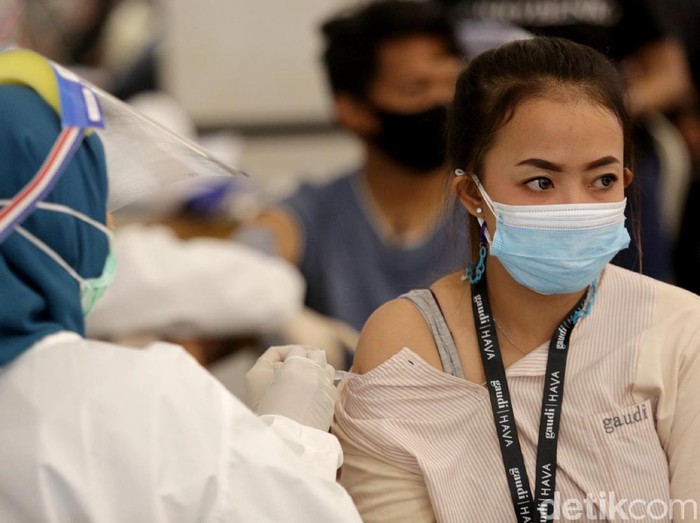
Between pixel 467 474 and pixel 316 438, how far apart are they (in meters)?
0.19

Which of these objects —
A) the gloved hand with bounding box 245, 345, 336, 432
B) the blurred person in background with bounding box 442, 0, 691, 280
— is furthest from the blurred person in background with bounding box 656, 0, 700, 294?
the gloved hand with bounding box 245, 345, 336, 432

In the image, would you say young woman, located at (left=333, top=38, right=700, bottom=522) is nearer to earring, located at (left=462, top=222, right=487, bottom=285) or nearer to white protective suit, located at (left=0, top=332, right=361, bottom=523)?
earring, located at (left=462, top=222, right=487, bottom=285)

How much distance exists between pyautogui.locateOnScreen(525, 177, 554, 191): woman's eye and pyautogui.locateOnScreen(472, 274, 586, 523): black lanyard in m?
0.18

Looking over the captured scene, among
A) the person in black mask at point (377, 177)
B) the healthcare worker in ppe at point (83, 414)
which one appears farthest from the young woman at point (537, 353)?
the person in black mask at point (377, 177)

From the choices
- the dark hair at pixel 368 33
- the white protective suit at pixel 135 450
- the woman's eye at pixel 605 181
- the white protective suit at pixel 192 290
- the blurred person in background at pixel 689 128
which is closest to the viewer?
the white protective suit at pixel 135 450

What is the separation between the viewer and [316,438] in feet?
4.72

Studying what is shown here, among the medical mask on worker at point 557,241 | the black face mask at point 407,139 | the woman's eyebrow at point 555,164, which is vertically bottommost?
the black face mask at point 407,139

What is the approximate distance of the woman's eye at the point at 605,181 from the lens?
1.42 meters

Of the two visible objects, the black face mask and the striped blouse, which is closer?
the striped blouse

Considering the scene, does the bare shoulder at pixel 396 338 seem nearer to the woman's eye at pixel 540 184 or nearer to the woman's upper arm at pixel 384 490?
the woman's upper arm at pixel 384 490

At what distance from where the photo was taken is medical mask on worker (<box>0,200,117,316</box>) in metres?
1.36

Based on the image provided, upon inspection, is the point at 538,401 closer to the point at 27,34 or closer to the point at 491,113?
the point at 491,113

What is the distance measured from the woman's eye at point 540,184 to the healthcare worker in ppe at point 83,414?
405 millimetres

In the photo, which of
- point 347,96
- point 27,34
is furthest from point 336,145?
point 347,96
